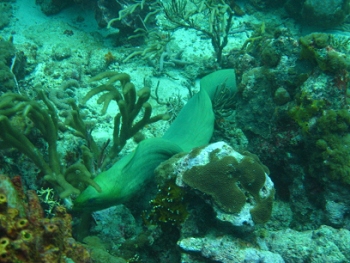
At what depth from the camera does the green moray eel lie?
3146 millimetres

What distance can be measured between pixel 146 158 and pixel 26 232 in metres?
1.88

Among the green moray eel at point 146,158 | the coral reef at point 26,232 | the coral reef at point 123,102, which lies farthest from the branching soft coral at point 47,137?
the coral reef at point 26,232

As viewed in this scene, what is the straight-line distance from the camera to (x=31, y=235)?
174 centimetres

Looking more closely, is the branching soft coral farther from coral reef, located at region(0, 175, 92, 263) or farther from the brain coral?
the brain coral

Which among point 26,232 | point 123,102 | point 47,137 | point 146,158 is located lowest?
point 146,158

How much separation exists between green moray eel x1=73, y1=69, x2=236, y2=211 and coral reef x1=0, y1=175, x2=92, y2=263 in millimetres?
1047

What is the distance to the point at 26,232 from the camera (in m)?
1.72

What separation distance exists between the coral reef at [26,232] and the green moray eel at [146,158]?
1047mm

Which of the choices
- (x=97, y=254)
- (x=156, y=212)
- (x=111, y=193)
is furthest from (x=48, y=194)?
(x=156, y=212)

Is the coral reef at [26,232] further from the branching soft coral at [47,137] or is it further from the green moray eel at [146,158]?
the green moray eel at [146,158]

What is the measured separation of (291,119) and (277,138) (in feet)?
0.99

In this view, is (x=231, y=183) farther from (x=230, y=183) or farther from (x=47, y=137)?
(x=47, y=137)

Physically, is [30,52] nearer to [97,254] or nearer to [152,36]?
[152,36]

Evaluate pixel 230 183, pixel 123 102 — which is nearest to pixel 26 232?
pixel 230 183
